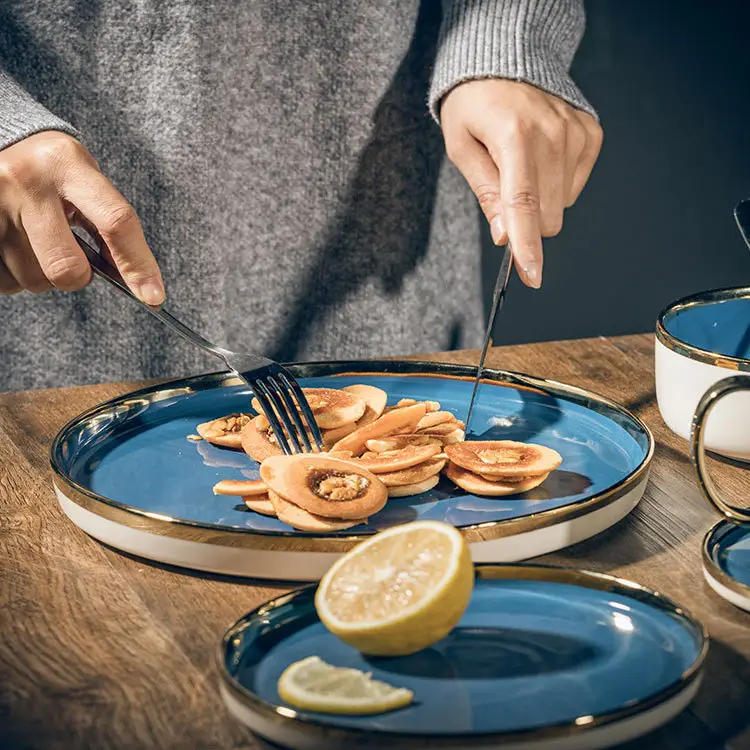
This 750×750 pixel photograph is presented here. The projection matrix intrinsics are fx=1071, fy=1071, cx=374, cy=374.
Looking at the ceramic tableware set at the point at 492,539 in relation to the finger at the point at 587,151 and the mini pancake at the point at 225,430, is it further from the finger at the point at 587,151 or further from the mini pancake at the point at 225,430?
the finger at the point at 587,151

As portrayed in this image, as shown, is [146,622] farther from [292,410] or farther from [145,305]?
[145,305]

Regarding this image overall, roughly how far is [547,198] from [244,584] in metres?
0.78

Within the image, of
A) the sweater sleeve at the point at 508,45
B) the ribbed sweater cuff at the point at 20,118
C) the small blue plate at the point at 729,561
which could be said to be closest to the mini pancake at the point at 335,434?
the small blue plate at the point at 729,561

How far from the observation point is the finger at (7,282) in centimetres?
138

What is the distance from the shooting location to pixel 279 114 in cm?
183

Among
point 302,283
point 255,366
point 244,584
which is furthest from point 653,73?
point 244,584

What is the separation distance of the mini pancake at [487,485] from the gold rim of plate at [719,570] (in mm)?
183

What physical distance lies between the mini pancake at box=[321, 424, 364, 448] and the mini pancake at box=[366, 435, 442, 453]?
0.07m

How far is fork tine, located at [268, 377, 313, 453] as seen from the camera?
1.11 meters

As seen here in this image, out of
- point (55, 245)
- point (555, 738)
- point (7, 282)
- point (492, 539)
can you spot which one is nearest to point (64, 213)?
point (55, 245)

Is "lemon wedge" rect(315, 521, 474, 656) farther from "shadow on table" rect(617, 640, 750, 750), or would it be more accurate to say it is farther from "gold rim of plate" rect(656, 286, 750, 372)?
"gold rim of plate" rect(656, 286, 750, 372)

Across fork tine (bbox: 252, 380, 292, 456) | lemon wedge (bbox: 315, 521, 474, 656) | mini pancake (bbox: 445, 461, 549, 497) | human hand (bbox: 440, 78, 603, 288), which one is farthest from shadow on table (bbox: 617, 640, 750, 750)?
human hand (bbox: 440, 78, 603, 288)

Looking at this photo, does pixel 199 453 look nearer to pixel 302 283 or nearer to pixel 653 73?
pixel 302 283

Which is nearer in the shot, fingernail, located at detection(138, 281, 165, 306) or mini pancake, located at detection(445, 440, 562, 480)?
mini pancake, located at detection(445, 440, 562, 480)
